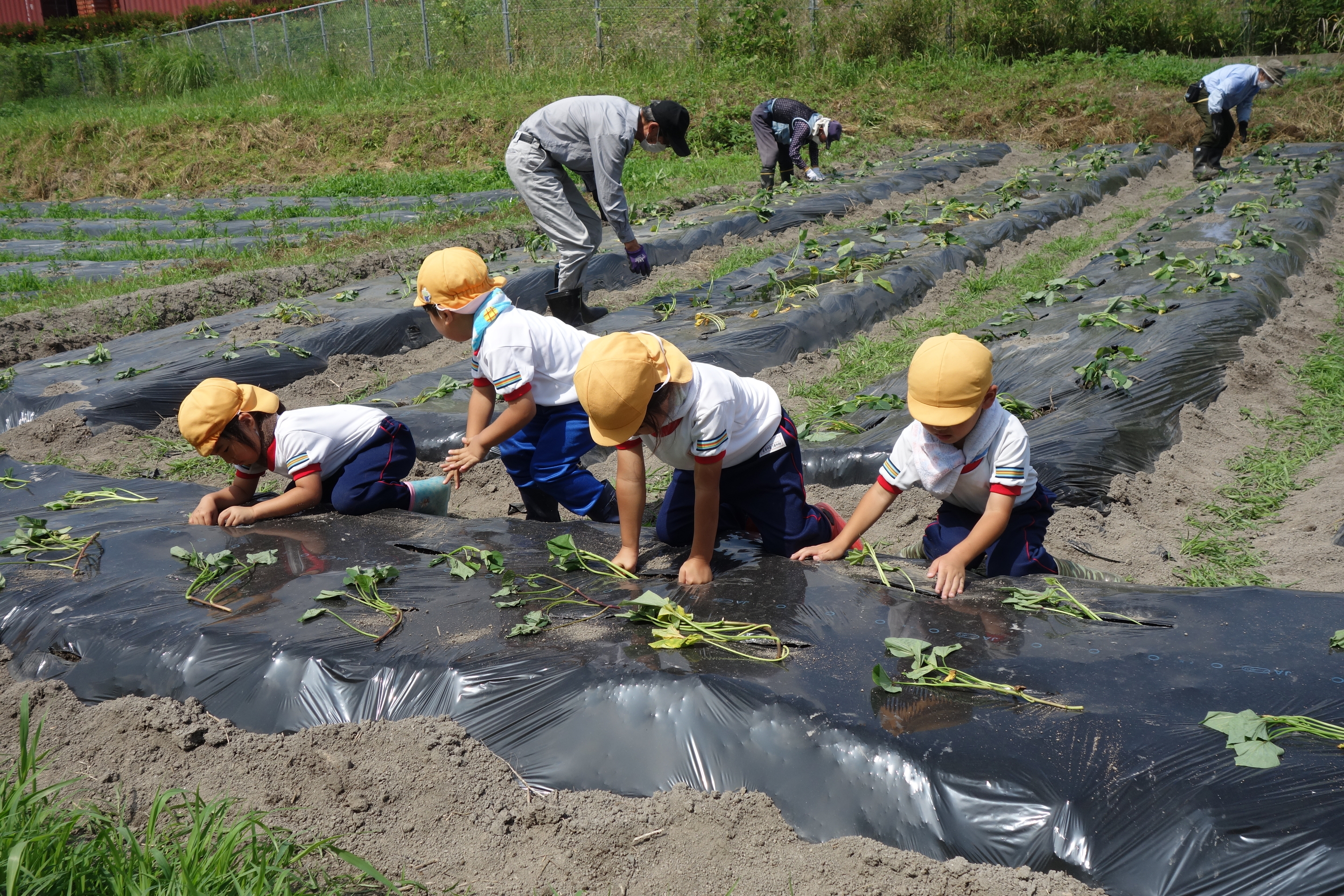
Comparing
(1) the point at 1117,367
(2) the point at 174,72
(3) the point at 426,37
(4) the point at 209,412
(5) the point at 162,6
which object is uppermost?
(5) the point at 162,6

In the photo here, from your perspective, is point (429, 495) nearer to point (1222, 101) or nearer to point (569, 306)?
point (569, 306)

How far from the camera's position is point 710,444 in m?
3.00

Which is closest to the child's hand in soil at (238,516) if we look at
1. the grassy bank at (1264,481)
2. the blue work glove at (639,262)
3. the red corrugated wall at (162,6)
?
the grassy bank at (1264,481)

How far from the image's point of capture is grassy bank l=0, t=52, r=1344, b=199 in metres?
16.3

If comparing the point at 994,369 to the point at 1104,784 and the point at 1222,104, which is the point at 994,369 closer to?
the point at 1104,784

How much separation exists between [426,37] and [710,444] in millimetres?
22050

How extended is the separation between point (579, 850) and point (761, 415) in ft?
5.60

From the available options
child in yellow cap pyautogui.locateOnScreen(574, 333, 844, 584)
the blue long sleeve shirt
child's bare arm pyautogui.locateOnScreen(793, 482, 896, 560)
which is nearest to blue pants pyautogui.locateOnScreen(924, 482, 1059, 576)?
child's bare arm pyautogui.locateOnScreen(793, 482, 896, 560)

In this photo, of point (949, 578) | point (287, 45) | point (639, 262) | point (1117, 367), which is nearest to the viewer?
point (949, 578)

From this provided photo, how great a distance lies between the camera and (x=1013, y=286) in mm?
8102

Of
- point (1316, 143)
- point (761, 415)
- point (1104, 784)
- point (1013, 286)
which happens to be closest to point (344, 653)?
point (761, 415)

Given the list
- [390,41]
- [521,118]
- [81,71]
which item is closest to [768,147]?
[521,118]

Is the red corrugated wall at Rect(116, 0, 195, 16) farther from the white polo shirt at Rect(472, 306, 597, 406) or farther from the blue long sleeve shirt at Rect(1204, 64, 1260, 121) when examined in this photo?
the white polo shirt at Rect(472, 306, 597, 406)

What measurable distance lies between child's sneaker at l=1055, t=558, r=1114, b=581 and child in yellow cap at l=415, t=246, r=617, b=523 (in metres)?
1.85
